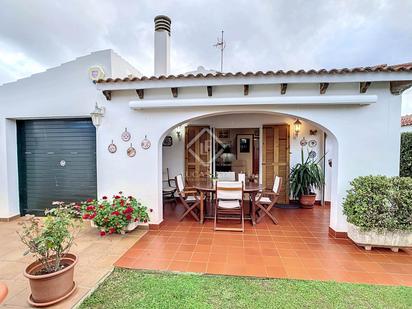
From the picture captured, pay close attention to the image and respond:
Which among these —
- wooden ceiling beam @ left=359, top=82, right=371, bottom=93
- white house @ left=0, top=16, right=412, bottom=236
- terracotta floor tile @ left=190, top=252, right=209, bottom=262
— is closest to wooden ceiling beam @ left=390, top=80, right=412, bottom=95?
white house @ left=0, top=16, right=412, bottom=236

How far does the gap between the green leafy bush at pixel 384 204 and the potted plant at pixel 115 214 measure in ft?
12.5

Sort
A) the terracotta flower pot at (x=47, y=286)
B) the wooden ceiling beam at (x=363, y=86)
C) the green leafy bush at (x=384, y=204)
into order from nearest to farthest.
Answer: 1. the terracotta flower pot at (x=47, y=286)
2. the green leafy bush at (x=384, y=204)
3. the wooden ceiling beam at (x=363, y=86)

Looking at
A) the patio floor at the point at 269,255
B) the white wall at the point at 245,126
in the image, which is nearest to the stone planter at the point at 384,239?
the patio floor at the point at 269,255

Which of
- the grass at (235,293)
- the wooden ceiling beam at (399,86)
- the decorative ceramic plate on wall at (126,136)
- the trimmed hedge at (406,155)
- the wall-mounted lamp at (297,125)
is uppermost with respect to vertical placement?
the wooden ceiling beam at (399,86)

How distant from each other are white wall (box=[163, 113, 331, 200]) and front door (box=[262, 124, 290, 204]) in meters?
0.19

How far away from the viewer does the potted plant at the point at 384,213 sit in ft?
10.3

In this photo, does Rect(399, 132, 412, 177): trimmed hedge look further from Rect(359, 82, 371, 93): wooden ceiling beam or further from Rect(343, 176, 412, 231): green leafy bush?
Rect(359, 82, 371, 93): wooden ceiling beam

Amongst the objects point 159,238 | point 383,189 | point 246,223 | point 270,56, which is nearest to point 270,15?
point 270,56

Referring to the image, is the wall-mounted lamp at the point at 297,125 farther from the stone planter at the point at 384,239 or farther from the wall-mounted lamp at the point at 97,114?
the wall-mounted lamp at the point at 97,114

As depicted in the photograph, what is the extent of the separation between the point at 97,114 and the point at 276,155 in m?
4.91

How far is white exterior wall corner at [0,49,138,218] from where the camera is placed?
435 centimetres

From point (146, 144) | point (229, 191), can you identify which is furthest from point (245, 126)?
point (146, 144)

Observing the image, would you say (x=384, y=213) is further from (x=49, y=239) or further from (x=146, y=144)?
(x=49, y=239)

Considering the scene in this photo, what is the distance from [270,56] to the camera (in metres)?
7.63
